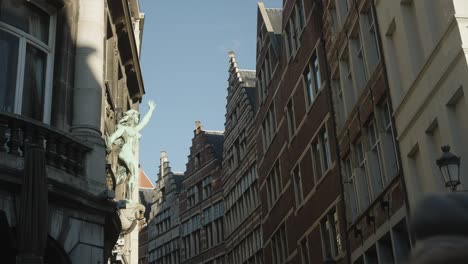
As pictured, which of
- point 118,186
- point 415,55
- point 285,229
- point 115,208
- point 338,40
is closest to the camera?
point 115,208

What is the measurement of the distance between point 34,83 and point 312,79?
11.8 m

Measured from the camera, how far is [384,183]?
13.7 metres

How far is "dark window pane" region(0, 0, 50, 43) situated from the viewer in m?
9.85

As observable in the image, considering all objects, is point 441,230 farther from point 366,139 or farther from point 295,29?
point 295,29

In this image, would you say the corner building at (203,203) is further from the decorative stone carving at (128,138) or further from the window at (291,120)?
the decorative stone carving at (128,138)

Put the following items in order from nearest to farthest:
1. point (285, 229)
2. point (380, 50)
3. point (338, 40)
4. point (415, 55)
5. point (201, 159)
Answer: point (415, 55), point (380, 50), point (338, 40), point (285, 229), point (201, 159)

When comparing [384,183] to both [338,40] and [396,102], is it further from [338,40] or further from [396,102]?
[338,40]

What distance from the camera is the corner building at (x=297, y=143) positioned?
18.5 m

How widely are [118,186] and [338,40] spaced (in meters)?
7.24

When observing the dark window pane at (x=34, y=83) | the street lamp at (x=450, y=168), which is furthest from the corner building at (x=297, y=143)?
the dark window pane at (x=34, y=83)

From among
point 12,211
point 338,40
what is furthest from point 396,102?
point 12,211

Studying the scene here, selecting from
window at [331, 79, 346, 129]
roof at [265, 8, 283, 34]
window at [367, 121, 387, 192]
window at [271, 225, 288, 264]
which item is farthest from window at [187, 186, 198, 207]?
window at [367, 121, 387, 192]

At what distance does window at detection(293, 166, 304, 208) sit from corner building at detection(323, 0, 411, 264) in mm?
4709

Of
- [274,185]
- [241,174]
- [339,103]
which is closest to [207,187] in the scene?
[241,174]
